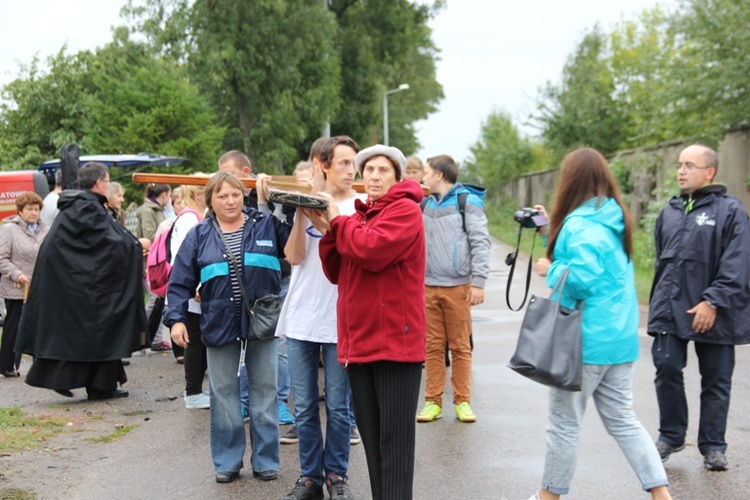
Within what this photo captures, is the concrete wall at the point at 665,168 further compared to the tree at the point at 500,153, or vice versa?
the tree at the point at 500,153

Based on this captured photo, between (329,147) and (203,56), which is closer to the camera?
(329,147)

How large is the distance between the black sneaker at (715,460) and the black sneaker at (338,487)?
2.33 meters

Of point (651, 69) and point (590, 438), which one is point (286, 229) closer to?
point (590, 438)

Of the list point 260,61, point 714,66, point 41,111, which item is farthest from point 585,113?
point 41,111

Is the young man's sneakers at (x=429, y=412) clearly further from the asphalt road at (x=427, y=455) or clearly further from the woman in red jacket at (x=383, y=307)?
the woman in red jacket at (x=383, y=307)

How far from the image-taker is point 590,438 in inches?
273

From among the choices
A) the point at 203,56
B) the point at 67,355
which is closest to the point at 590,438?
the point at 67,355

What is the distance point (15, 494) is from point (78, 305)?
3.07 metres

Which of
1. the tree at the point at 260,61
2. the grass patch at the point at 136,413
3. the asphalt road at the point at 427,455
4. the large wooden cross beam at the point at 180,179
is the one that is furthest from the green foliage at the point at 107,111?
the large wooden cross beam at the point at 180,179

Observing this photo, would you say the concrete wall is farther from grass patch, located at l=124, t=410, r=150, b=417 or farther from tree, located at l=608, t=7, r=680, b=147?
grass patch, located at l=124, t=410, r=150, b=417

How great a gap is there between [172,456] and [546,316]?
312 centimetres

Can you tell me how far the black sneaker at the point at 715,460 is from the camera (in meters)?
5.98

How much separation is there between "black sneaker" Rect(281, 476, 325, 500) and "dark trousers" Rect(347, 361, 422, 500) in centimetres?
77

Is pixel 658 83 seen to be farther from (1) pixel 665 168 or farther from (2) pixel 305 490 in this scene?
(2) pixel 305 490
